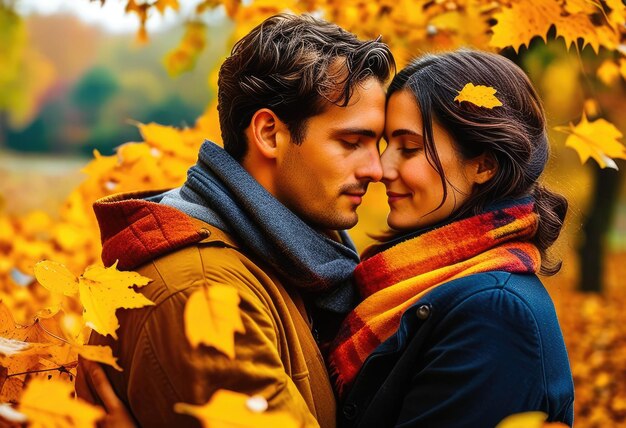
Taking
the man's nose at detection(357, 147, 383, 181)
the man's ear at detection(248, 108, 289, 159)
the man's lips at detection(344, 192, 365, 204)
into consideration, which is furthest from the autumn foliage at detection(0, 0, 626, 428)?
the man's ear at detection(248, 108, 289, 159)

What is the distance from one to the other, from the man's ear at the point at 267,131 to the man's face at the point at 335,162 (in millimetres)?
32

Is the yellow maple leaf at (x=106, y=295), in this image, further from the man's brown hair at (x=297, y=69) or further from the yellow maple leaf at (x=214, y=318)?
the man's brown hair at (x=297, y=69)

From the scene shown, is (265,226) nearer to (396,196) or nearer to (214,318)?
(396,196)

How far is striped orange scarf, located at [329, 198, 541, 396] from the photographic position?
7.18 ft

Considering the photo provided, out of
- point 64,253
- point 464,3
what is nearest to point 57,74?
point 64,253

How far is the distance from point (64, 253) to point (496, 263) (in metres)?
3.66

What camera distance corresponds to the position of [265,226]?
7.22 ft

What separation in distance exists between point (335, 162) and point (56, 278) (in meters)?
0.90

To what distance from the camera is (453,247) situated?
227 centimetres

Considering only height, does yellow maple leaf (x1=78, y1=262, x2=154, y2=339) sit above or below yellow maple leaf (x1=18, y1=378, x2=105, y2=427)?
below

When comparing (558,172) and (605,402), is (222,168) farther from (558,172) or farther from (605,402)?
(605,402)

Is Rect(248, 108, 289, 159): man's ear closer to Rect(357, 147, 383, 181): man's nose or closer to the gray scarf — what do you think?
the gray scarf

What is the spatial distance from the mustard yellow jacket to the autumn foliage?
0.07 metres

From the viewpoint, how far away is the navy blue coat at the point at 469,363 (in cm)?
192
